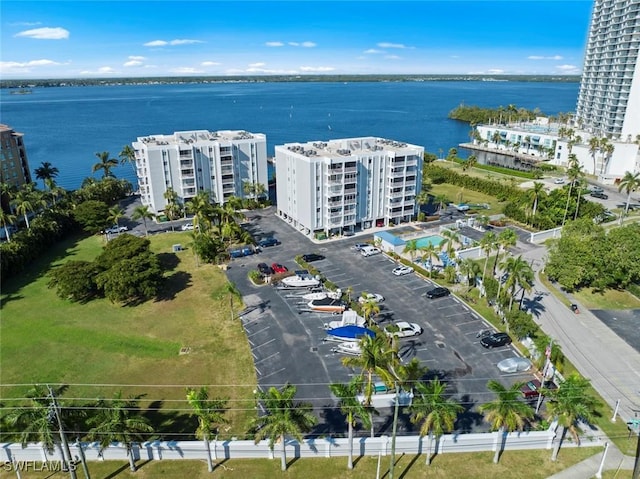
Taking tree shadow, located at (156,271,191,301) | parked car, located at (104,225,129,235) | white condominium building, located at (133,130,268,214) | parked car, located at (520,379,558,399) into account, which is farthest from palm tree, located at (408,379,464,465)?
white condominium building, located at (133,130,268,214)

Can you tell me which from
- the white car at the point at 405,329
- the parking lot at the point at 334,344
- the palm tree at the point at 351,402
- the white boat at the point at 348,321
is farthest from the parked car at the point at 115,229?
the palm tree at the point at 351,402

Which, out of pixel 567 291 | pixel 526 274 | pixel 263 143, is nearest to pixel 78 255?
pixel 263 143

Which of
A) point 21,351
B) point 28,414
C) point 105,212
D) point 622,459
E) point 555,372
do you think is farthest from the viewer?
point 105,212

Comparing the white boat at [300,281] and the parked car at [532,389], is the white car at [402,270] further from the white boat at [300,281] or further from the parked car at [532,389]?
the parked car at [532,389]

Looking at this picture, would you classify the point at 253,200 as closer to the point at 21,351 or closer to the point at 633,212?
the point at 21,351

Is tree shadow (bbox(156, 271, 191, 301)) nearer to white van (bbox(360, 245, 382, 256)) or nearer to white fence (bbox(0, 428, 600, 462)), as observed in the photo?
white fence (bbox(0, 428, 600, 462))
